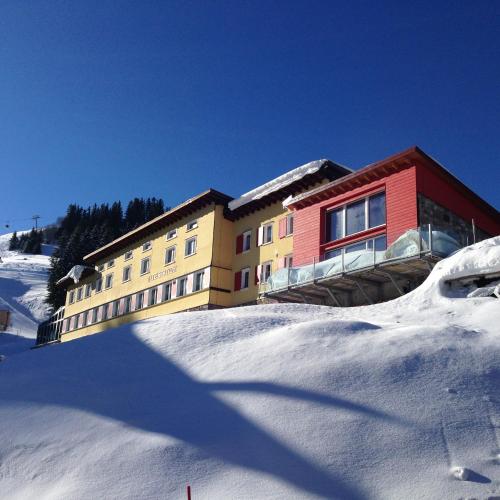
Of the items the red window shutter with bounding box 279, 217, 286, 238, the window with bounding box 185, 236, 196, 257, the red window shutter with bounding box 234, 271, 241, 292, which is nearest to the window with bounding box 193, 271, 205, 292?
the window with bounding box 185, 236, 196, 257

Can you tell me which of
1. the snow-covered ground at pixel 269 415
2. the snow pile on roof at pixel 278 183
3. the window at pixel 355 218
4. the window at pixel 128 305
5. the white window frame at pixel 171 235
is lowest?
the snow-covered ground at pixel 269 415

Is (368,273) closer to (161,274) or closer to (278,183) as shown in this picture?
(278,183)

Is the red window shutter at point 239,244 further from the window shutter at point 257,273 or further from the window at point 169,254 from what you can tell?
the window at point 169,254

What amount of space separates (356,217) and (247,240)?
10908 mm

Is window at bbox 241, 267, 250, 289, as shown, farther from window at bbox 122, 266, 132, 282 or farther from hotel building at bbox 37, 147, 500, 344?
window at bbox 122, 266, 132, 282

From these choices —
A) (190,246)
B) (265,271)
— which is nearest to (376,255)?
(265,271)

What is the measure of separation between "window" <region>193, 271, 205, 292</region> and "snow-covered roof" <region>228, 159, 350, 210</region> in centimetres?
446

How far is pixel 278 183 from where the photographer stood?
3288cm

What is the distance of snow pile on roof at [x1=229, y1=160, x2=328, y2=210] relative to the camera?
2955 centimetres

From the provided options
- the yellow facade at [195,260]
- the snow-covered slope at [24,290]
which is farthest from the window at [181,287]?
the snow-covered slope at [24,290]

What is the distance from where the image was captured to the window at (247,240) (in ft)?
112

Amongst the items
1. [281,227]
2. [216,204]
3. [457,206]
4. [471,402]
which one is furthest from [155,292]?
[471,402]

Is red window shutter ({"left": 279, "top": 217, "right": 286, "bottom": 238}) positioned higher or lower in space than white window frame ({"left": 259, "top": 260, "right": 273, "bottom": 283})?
higher

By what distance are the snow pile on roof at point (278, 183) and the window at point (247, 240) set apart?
1.72m
